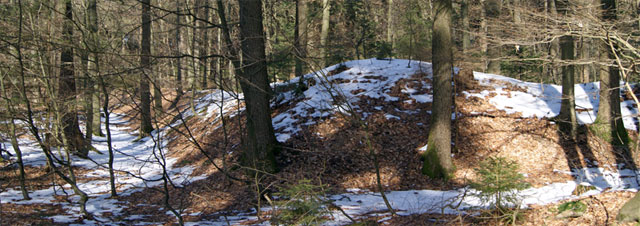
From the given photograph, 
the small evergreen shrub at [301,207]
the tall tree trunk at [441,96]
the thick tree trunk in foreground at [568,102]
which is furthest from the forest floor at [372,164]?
the small evergreen shrub at [301,207]

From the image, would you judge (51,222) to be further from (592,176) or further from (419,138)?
(592,176)

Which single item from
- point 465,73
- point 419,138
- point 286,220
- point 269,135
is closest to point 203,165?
point 269,135

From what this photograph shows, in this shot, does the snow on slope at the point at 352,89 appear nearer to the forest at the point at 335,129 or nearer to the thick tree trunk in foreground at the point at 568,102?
the forest at the point at 335,129

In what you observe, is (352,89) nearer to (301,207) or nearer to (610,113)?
(610,113)

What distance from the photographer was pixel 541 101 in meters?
12.4

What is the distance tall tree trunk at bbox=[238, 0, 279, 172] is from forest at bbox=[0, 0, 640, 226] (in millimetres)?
40

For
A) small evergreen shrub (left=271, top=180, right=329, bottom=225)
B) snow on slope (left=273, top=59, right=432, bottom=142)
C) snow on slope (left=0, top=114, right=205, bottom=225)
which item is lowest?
snow on slope (left=0, top=114, right=205, bottom=225)

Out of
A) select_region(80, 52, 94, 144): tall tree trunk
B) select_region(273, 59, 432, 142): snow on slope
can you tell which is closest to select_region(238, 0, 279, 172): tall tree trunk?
select_region(273, 59, 432, 142): snow on slope

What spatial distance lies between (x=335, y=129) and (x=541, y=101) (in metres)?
6.46

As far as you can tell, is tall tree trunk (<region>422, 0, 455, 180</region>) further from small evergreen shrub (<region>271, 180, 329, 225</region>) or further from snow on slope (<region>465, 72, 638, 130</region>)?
small evergreen shrub (<region>271, 180, 329, 225</region>)

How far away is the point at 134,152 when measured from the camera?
48.3ft

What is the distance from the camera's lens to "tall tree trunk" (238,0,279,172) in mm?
8094

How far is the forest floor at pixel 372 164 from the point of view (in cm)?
663

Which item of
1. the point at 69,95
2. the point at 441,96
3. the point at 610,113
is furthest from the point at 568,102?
the point at 69,95
